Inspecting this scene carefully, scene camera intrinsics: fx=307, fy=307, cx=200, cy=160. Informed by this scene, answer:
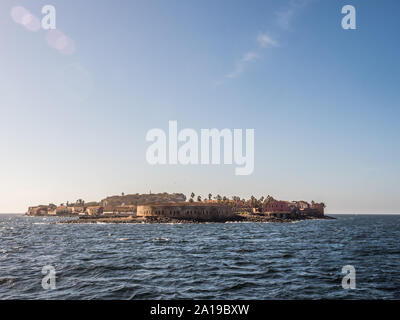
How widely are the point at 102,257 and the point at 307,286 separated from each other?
23.0 meters

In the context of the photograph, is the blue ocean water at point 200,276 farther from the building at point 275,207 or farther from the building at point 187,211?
the building at point 275,207

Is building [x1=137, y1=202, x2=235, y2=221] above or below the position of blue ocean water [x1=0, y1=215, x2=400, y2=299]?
below

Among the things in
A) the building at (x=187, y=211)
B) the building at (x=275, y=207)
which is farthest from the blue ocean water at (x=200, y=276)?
the building at (x=275, y=207)

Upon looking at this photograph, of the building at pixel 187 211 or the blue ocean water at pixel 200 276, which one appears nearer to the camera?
the blue ocean water at pixel 200 276

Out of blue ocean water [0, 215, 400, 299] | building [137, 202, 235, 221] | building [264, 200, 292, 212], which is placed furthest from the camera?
building [264, 200, 292, 212]

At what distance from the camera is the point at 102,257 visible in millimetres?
34938

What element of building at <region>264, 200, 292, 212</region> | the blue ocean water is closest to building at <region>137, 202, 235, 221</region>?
building at <region>264, 200, 292, 212</region>

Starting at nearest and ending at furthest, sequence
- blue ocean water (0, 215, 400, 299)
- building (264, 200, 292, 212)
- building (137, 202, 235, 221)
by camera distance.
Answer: blue ocean water (0, 215, 400, 299) < building (137, 202, 235, 221) < building (264, 200, 292, 212)

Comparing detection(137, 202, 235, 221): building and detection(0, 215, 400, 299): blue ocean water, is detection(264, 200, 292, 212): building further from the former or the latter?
detection(0, 215, 400, 299): blue ocean water

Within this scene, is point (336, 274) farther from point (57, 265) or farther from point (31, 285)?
point (57, 265)

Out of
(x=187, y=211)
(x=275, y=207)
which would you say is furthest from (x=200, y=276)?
(x=275, y=207)

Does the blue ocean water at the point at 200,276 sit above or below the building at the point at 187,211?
above
